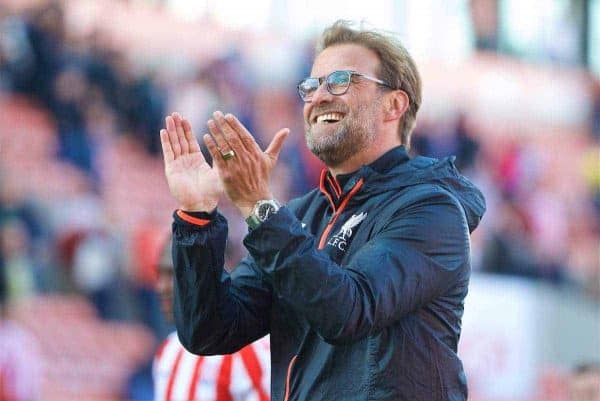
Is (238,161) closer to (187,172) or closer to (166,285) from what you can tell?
(187,172)

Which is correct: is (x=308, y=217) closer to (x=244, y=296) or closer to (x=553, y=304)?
(x=244, y=296)

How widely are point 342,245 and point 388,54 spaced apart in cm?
59

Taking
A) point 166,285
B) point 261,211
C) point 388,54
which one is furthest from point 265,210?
point 166,285

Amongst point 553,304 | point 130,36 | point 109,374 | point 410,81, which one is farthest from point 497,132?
point 410,81

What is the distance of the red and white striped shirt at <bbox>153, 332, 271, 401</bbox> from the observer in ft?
13.6

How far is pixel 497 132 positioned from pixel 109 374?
564cm

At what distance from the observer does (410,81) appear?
3.25 meters

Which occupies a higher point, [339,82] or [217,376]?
[339,82]

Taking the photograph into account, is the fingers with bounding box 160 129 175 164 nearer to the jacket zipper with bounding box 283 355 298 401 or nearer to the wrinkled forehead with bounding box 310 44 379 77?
the wrinkled forehead with bounding box 310 44 379 77

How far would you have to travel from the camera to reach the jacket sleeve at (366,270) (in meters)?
2.59

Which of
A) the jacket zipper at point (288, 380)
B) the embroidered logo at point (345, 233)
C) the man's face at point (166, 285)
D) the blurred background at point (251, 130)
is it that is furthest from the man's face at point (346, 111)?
the blurred background at point (251, 130)

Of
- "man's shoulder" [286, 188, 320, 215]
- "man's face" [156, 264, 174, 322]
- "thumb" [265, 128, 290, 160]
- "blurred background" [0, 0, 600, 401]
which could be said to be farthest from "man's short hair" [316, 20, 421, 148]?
"blurred background" [0, 0, 600, 401]

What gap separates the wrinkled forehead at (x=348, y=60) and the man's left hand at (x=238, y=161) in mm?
490

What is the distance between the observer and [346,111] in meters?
3.09
